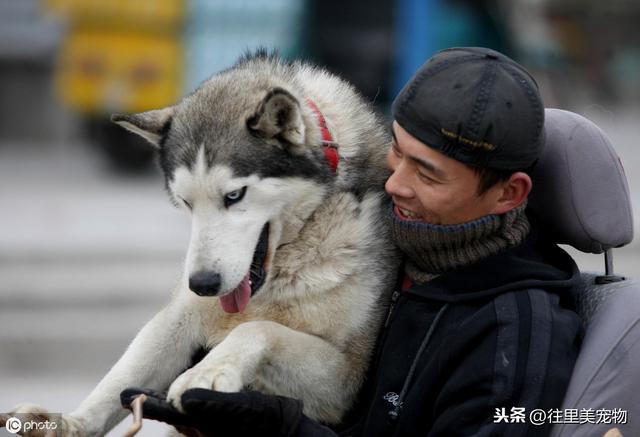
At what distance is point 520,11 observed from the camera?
12062 millimetres

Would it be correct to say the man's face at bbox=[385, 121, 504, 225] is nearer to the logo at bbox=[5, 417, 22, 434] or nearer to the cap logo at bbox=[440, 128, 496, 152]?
the cap logo at bbox=[440, 128, 496, 152]

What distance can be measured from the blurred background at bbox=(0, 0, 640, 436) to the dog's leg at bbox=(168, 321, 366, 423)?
1662 millimetres

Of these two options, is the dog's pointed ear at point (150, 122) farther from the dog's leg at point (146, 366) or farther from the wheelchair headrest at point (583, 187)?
the wheelchair headrest at point (583, 187)

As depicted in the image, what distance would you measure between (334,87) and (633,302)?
1.09 metres

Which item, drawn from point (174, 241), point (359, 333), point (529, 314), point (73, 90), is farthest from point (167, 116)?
point (73, 90)

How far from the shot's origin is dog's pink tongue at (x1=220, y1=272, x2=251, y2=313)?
2637 mm

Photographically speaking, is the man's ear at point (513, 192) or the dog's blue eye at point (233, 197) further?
the dog's blue eye at point (233, 197)

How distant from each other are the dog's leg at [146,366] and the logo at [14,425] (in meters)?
0.25

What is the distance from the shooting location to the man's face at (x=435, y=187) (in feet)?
7.63

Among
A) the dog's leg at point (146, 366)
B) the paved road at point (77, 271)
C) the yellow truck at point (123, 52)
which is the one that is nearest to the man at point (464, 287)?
the dog's leg at point (146, 366)

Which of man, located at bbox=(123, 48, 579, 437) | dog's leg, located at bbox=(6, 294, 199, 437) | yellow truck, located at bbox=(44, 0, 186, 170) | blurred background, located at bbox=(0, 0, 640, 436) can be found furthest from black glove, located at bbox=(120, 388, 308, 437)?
yellow truck, located at bbox=(44, 0, 186, 170)

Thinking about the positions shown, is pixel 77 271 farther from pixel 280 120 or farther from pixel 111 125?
pixel 280 120

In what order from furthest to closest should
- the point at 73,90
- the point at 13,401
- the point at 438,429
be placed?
1. the point at 73,90
2. the point at 13,401
3. the point at 438,429

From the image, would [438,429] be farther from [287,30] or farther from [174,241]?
[287,30]
